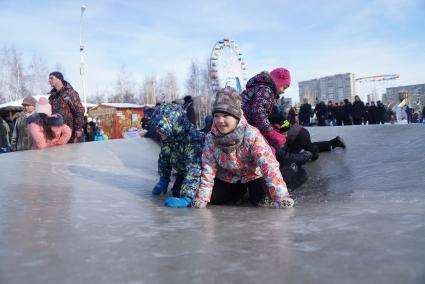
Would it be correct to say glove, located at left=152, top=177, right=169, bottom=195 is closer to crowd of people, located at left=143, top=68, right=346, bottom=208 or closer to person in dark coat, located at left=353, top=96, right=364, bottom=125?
crowd of people, located at left=143, top=68, right=346, bottom=208

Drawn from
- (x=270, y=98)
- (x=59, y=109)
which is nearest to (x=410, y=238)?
(x=270, y=98)

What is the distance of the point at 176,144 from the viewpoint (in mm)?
2742

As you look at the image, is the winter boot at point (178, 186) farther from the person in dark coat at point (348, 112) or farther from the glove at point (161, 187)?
the person in dark coat at point (348, 112)

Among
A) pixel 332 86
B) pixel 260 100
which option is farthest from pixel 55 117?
pixel 332 86

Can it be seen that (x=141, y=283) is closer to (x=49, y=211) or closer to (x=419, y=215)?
(x=49, y=211)

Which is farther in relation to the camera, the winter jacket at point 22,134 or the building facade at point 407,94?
the building facade at point 407,94

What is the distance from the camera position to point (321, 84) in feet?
279

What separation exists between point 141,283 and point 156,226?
2.06 feet

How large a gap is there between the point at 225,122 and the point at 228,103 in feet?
0.36

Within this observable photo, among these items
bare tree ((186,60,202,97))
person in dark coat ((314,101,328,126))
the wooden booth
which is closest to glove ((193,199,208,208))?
person in dark coat ((314,101,328,126))

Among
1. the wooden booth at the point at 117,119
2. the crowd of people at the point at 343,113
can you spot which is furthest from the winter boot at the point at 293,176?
the wooden booth at the point at 117,119

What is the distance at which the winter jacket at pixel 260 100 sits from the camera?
121 inches

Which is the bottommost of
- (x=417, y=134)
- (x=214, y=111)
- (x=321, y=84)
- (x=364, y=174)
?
(x=364, y=174)

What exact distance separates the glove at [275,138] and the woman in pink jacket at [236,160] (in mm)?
795
